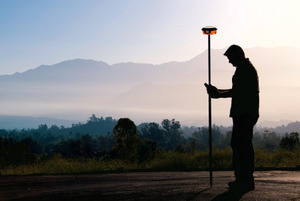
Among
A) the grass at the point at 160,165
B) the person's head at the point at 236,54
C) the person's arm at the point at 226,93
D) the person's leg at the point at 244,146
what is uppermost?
the person's head at the point at 236,54

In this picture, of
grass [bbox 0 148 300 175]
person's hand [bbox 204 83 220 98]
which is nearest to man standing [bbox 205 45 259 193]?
person's hand [bbox 204 83 220 98]

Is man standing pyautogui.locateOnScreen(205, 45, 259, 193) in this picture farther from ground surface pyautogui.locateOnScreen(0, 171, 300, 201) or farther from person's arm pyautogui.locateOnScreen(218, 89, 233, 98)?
ground surface pyautogui.locateOnScreen(0, 171, 300, 201)

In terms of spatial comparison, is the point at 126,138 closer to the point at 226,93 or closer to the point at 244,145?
the point at 226,93

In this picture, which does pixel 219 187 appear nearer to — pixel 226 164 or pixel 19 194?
pixel 19 194

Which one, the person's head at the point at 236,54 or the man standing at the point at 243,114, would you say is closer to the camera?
the man standing at the point at 243,114

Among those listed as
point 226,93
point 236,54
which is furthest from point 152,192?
point 236,54

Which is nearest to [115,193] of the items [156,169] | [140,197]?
[140,197]

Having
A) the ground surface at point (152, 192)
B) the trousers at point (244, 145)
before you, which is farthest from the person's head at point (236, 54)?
the ground surface at point (152, 192)

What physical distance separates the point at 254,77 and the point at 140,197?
3.11 m

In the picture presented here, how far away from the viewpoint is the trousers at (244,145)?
6914mm

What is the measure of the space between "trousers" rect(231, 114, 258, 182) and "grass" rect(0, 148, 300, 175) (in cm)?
558

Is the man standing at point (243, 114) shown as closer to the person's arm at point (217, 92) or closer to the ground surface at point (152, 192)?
the person's arm at point (217, 92)

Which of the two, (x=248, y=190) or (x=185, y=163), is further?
(x=185, y=163)

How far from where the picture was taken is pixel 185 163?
550 inches
